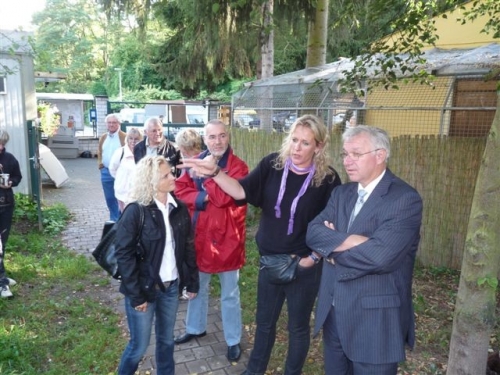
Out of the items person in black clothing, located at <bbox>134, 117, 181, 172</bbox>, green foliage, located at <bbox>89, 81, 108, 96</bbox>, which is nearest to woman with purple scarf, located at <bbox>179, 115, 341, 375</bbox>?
person in black clothing, located at <bbox>134, 117, 181, 172</bbox>

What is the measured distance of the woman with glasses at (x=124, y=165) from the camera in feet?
17.4

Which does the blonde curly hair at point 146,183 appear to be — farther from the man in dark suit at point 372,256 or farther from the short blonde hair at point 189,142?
the short blonde hair at point 189,142

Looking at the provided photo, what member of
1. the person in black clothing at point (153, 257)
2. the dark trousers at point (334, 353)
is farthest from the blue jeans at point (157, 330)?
the dark trousers at point (334, 353)

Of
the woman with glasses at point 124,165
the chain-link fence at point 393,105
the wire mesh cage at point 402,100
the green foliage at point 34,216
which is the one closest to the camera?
the woman with glasses at point 124,165

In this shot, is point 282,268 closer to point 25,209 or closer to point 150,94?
point 25,209

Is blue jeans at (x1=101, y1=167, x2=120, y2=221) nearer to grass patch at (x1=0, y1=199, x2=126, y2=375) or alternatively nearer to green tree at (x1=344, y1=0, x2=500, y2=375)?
grass patch at (x1=0, y1=199, x2=126, y2=375)

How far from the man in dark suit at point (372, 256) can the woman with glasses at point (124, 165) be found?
3.50 meters

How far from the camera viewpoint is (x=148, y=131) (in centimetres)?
518

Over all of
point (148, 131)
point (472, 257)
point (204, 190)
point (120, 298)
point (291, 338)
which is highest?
point (148, 131)

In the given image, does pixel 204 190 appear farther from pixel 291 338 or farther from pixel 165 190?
pixel 291 338

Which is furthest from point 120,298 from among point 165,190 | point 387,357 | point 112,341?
point 387,357

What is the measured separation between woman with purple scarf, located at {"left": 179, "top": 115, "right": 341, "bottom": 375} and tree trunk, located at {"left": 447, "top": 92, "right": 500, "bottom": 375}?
84 cm

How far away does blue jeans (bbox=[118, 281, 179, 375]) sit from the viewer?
107 inches

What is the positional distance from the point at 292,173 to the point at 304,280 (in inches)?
27.2
